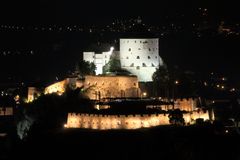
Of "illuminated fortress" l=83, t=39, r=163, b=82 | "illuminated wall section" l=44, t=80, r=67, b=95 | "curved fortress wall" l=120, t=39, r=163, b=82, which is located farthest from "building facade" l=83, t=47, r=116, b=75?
"illuminated wall section" l=44, t=80, r=67, b=95

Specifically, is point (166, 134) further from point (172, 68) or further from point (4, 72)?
point (4, 72)

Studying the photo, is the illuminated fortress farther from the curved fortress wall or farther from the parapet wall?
the parapet wall

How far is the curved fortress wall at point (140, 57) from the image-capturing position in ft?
234

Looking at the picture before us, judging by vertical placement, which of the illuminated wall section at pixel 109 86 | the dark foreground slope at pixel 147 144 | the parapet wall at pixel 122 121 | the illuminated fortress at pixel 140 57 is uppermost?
the illuminated fortress at pixel 140 57

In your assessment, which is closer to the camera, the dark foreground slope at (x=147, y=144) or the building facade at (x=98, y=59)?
the dark foreground slope at (x=147, y=144)

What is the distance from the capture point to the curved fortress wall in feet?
234

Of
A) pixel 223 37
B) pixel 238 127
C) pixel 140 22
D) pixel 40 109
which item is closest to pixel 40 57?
pixel 223 37

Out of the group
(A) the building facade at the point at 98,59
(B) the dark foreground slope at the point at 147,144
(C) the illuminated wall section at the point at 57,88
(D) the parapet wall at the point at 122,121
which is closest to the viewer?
(B) the dark foreground slope at the point at 147,144

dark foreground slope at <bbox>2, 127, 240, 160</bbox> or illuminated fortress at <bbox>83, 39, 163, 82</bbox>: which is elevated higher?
illuminated fortress at <bbox>83, 39, 163, 82</bbox>

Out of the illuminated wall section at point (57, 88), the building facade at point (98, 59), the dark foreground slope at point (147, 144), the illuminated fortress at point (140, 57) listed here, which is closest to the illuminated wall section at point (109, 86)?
the illuminated fortress at point (140, 57)

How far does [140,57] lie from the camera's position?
7138 centimetres

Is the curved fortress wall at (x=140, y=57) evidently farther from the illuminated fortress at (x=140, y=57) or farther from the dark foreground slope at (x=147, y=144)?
the dark foreground slope at (x=147, y=144)

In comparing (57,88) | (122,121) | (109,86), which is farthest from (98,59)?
(122,121)

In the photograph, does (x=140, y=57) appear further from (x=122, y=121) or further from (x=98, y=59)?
(x=122, y=121)
